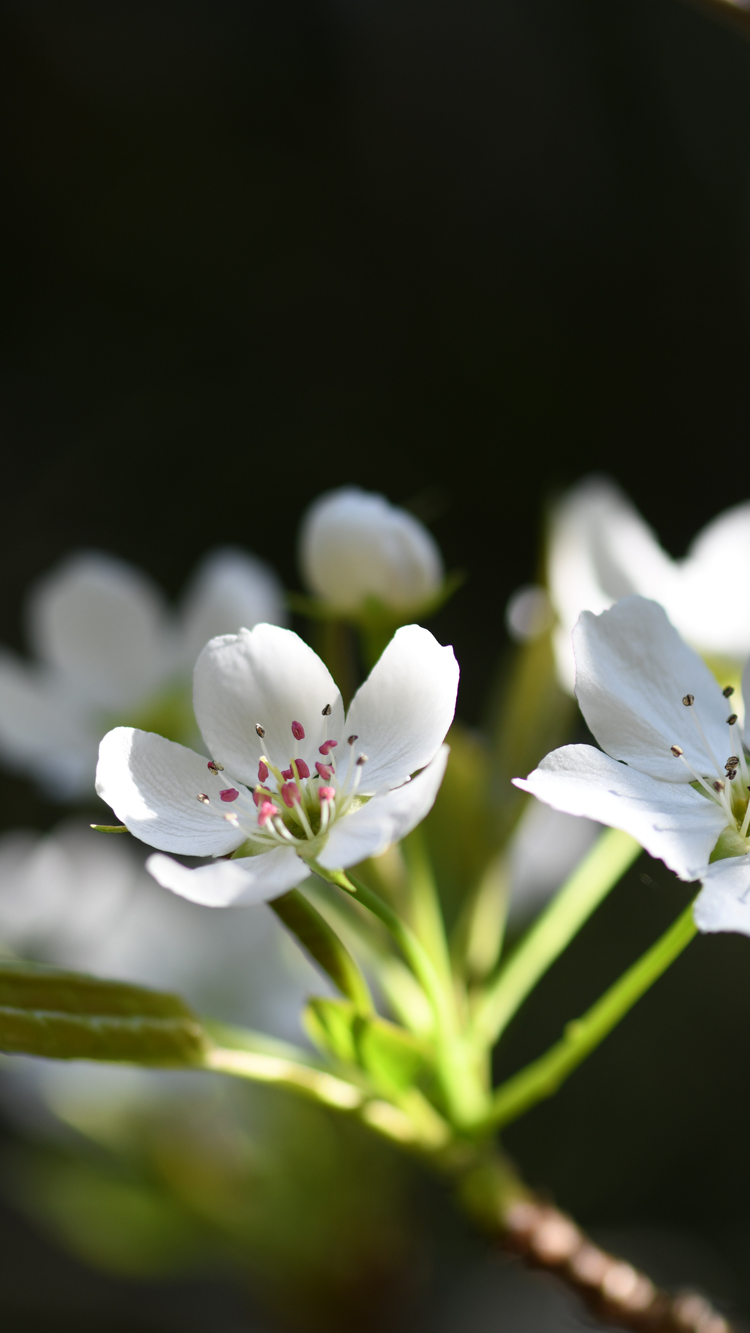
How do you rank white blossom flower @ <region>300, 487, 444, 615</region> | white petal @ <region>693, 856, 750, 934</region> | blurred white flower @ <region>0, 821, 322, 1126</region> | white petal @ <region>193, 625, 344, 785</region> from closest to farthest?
white petal @ <region>693, 856, 750, 934</region> < white petal @ <region>193, 625, 344, 785</region> < white blossom flower @ <region>300, 487, 444, 615</region> < blurred white flower @ <region>0, 821, 322, 1126</region>

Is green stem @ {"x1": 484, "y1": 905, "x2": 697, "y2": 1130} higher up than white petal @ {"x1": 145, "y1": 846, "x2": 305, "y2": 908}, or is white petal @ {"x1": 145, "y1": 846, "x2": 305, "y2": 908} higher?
white petal @ {"x1": 145, "y1": 846, "x2": 305, "y2": 908}

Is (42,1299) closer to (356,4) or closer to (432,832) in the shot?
(432,832)

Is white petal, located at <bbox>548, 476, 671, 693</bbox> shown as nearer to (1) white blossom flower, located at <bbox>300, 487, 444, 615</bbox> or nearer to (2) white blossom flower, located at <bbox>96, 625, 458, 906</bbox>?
(1) white blossom flower, located at <bbox>300, 487, 444, 615</bbox>

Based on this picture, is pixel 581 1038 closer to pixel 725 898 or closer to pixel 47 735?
pixel 725 898

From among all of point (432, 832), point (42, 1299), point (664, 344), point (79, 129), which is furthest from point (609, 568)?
point (79, 129)

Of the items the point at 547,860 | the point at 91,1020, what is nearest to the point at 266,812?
the point at 91,1020

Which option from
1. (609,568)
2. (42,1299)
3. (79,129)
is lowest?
(42,1299)

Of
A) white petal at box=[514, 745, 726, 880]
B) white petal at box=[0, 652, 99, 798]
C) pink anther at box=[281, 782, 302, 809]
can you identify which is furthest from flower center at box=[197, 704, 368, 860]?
white petal at box=[0, 652, 99, 798]
